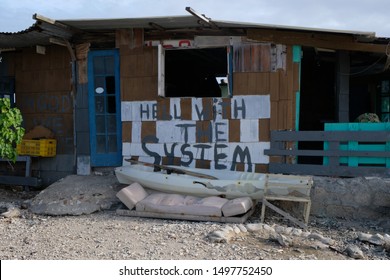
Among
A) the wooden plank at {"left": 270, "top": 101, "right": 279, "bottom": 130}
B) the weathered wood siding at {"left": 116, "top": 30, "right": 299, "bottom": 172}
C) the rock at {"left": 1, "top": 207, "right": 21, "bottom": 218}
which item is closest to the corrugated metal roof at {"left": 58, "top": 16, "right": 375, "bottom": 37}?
the weathered wood siding at {"left": 116, "top": 30, "right": 299, "bottom": 172}

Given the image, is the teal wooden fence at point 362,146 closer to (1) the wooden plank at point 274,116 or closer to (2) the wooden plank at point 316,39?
(1) the wooden plank at point 274,116

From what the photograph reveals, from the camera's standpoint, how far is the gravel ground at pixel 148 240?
540 centimetres

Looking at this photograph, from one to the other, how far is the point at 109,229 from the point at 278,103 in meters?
4.17

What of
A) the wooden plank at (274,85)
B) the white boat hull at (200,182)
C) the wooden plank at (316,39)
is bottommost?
the white boat hull at (200,182)

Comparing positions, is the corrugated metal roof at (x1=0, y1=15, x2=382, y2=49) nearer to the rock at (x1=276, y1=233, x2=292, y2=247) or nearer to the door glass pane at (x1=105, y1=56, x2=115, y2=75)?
the door glass pane at (x1=105, y1=56, x2=115, y2=75)

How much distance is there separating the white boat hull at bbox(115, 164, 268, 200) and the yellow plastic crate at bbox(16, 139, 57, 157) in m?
2.23

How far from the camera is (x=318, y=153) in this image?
816cm

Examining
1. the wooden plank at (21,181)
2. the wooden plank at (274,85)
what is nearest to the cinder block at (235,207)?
the wooden plank at (274,85)

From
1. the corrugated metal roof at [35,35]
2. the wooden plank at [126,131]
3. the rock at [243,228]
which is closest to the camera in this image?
the rock at [243,228]

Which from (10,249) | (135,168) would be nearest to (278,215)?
(135,168)

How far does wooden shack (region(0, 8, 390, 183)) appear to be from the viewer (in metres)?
8.46

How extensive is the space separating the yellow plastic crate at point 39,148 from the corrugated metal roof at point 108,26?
2.27 meters

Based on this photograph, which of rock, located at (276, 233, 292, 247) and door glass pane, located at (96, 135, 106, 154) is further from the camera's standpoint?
door glass pane, located at (96, 135, 106, 154)
